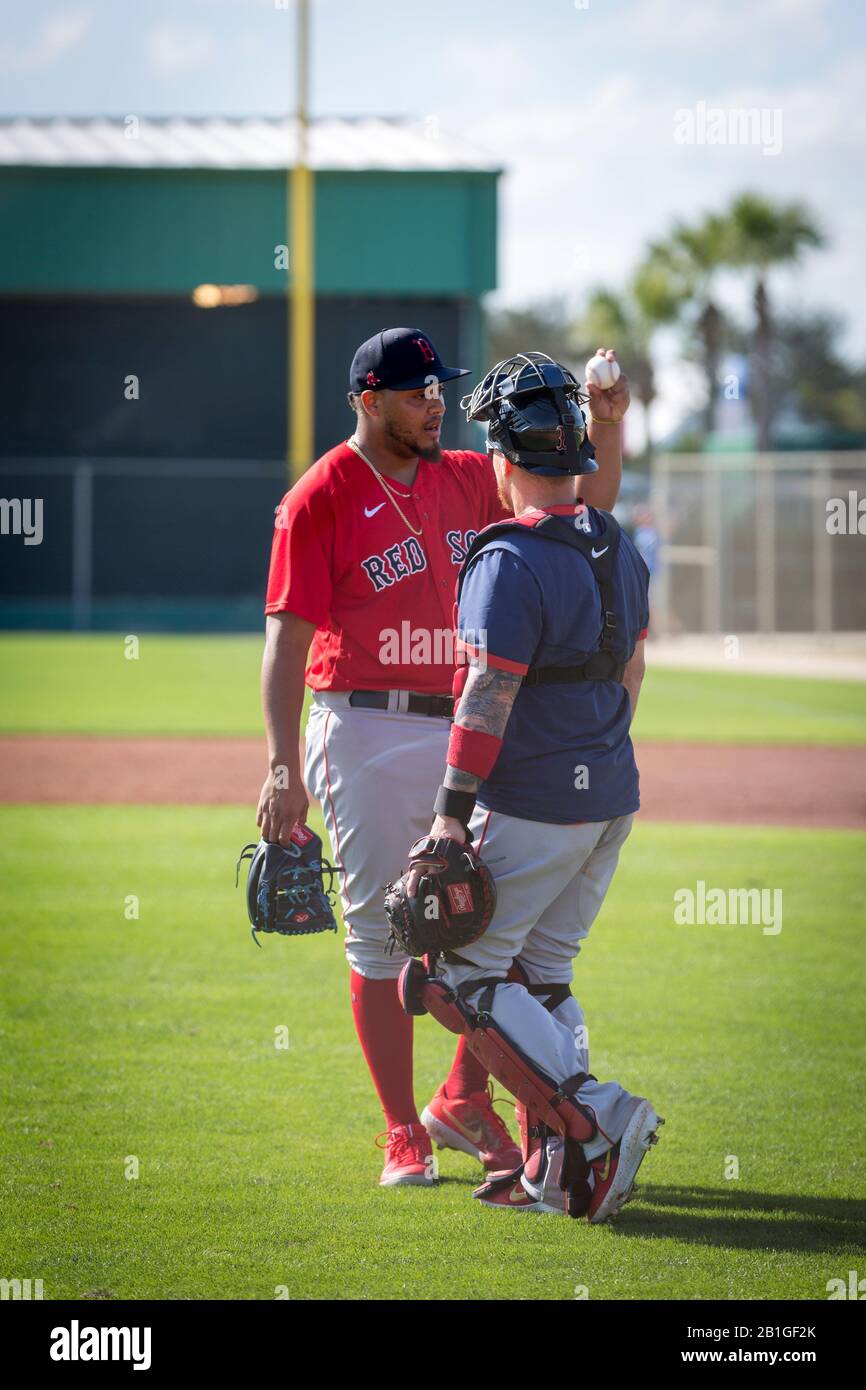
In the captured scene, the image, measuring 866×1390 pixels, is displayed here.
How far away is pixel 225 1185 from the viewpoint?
4.40 metres

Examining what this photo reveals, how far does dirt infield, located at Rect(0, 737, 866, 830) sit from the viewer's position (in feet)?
37.5

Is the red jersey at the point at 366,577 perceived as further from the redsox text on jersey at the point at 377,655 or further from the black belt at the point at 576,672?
the black belt at the point at 576,672

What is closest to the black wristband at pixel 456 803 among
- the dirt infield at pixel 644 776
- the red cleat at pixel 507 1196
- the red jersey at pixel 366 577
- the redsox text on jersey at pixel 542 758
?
the redsox text on jersey at pixel 542 758

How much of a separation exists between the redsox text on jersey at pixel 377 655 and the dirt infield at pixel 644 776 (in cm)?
659

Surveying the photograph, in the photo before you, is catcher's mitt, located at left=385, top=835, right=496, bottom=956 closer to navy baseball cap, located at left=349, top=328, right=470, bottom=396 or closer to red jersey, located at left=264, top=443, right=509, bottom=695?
red jersey, located at left=264, top=443, right=509, bottom=695

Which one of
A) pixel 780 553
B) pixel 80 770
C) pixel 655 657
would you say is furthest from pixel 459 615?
pixel 780 553

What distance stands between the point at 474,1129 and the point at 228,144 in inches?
1308

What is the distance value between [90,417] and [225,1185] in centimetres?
3227

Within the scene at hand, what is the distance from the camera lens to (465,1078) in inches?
190

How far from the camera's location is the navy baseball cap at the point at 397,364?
4473 millimetres
